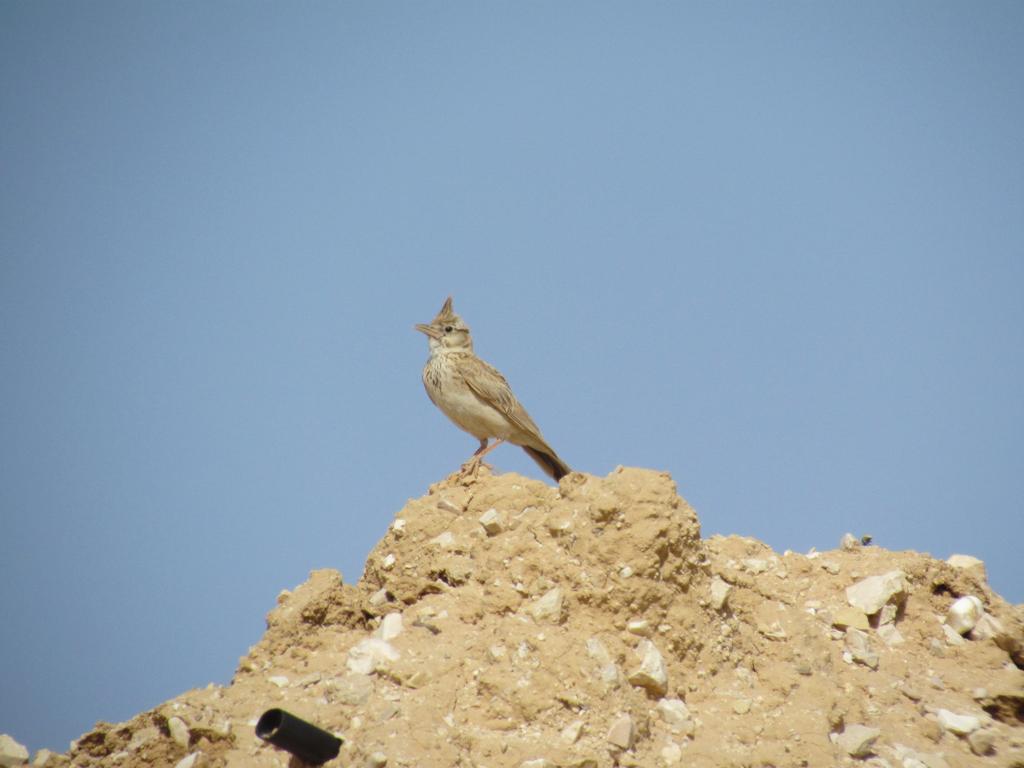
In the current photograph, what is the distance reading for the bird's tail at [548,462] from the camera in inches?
400

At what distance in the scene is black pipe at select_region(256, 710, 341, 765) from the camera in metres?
4.68

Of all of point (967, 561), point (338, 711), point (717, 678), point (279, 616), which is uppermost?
point (967, 561)

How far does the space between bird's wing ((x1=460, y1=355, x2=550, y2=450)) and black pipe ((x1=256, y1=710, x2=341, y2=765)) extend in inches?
207

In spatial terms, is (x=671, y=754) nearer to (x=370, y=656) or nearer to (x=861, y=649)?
(x=370, y=656)

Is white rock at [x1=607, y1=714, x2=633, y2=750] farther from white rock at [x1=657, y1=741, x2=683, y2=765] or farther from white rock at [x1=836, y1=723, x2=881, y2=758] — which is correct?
white rock at [x1=836, y1=723, x2=881, y2=758]

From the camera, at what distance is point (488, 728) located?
5223 millimetres

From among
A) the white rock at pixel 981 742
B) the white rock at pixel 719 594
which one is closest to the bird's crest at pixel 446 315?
the white rock at pixel 719 594

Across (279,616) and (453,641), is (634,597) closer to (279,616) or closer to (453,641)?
(453,641)

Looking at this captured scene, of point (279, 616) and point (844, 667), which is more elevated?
point (844, 667)

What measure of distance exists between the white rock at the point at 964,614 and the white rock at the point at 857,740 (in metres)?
1.88

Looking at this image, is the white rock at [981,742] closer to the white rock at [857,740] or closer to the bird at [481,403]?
the white rock at [857,740]

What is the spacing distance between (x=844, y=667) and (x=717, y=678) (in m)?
1.11

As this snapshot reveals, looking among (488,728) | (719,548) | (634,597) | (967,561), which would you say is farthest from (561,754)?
(967,561)

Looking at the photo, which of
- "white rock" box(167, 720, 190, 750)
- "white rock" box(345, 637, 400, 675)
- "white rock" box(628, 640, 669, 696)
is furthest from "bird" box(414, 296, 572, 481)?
"white rock" box(167, 720, 190, 750)
